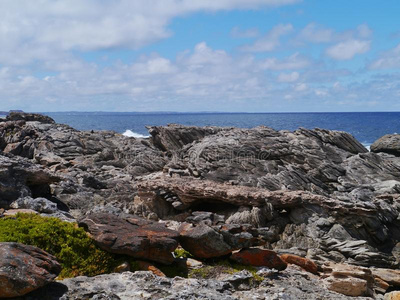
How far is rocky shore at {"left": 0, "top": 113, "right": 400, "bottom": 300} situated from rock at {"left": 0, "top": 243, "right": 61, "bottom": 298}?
29 mm

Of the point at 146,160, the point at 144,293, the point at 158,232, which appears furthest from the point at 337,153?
the point at 144,293

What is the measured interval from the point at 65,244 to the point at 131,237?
2.04m

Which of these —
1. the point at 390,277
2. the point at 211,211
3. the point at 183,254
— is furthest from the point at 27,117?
the point at 390,277

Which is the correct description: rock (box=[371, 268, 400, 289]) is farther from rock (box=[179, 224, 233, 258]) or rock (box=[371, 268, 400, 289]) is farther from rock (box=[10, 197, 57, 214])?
rock (box=[10, 197, 57, 214])

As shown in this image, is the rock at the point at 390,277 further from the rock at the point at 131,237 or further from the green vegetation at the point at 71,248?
the rock at the point at 131,237

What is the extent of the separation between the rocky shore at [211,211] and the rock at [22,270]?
29 mm

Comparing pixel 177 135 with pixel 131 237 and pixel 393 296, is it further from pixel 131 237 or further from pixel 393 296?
pixel 131 237

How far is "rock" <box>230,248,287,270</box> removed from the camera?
1584cm

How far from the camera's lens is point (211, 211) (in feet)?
101

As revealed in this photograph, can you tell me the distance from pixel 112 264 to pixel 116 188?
73.2 feet

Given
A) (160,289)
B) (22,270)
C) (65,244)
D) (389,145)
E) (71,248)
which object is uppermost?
(389,145)

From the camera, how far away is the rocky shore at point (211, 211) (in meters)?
12.6

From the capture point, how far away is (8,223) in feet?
45.8

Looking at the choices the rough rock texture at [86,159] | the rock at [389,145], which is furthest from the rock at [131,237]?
the rock at [389,145]
